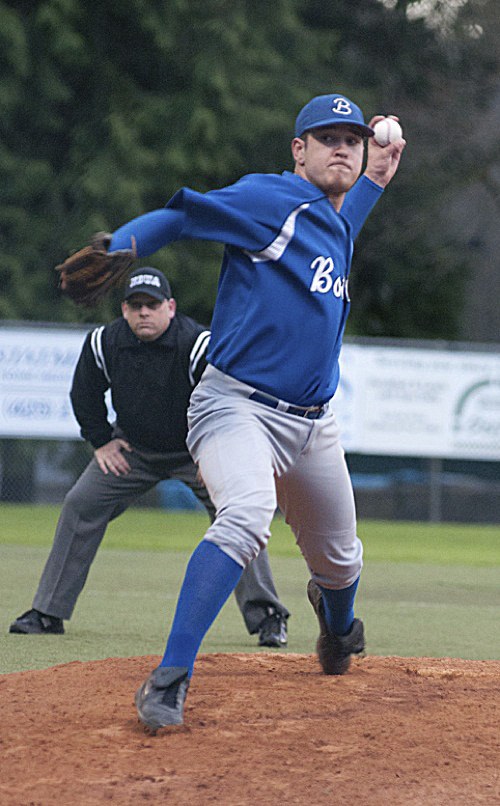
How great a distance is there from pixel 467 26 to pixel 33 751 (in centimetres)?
2410

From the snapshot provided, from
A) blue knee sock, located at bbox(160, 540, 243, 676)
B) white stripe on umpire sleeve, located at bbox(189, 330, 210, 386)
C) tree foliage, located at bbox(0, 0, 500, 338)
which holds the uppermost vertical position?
tree foliage, located at bbox(0, 0, 500, 338)

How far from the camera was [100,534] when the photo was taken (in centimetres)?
734

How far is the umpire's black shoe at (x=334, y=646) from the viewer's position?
17.2ft

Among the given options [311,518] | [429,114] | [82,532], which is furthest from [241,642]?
[429,114]

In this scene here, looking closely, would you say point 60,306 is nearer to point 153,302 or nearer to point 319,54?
point 319,54

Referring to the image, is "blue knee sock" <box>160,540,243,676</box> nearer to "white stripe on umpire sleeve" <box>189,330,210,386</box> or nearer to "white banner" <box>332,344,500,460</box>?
"white stripe on umpire sleeve" <box>189,330,210,386</box>

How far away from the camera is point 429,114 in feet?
86.7

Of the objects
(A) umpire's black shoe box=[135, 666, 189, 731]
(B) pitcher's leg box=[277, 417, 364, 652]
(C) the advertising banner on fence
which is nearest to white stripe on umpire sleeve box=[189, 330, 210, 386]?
(B) pitcher's leg box=[277, 417, 364, 652]

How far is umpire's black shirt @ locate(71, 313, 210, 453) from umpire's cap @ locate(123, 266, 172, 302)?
207 mm

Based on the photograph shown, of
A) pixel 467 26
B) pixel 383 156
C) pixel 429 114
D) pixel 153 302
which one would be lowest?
pixel 153 302

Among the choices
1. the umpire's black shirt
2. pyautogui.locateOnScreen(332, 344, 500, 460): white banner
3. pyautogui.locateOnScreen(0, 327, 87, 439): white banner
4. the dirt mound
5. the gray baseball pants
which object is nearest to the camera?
the dirt mound

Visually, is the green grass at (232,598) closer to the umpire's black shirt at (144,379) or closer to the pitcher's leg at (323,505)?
the umpire's black shirt at (144,379)

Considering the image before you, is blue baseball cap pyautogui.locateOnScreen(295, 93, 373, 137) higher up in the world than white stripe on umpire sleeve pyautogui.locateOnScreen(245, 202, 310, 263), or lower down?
higher up

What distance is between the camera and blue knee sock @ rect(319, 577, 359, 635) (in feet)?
17.2
